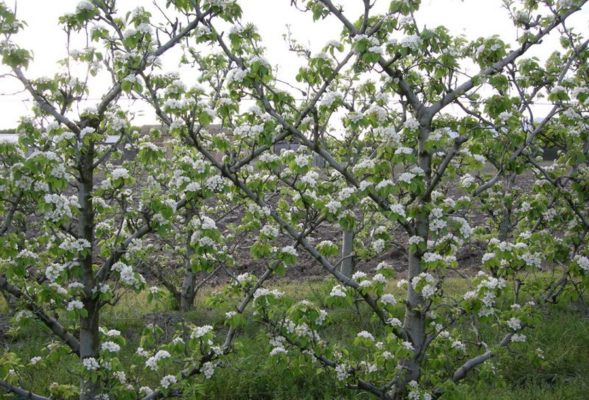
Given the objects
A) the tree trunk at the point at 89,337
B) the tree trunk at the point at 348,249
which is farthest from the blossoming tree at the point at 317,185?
the tree trunk at the point at 348,249

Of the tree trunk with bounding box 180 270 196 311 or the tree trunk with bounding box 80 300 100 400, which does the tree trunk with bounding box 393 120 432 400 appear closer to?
the tree trunk with bounding box 80 300 100 400

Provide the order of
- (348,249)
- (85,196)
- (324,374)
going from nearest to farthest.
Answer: (85,196) < (324,374) < (348,249)

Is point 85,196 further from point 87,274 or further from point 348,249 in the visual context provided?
point 348,249

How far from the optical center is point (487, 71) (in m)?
4.82

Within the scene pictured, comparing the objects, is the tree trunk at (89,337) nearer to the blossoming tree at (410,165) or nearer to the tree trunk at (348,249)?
the blossoming tree at (410,165)

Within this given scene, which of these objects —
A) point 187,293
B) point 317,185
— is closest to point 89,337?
point 317,185

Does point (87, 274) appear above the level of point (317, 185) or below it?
below

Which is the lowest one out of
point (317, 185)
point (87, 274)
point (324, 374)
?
point (324, 374)

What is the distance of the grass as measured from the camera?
6.27m

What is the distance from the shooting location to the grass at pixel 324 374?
6270 mm

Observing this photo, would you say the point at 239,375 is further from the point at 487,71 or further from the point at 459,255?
the point at 459,255

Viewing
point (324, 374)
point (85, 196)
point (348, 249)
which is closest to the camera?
point (85, 196)

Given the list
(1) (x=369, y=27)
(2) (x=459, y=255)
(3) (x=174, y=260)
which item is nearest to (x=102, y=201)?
(1) (x=369, y=27)

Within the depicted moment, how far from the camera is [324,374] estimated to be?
674 cm
